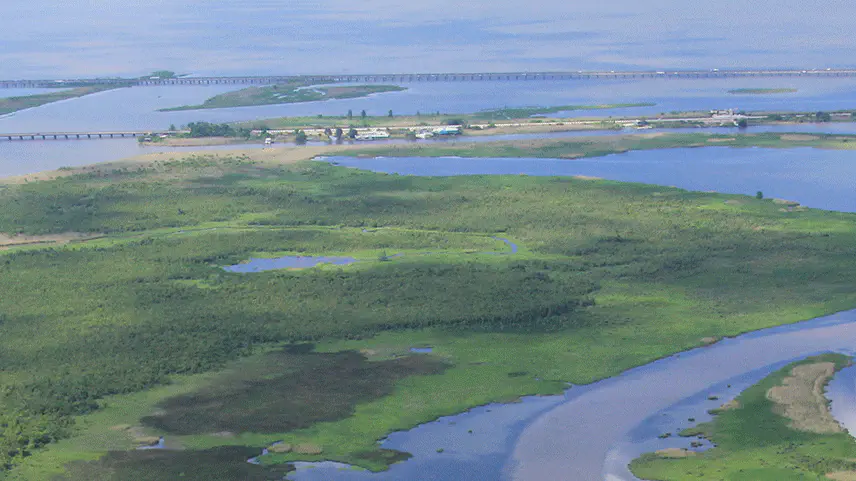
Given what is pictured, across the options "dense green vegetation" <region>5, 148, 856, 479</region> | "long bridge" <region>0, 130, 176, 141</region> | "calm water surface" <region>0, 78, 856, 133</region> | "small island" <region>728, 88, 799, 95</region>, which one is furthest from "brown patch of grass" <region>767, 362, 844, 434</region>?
"small island" <region>728, 88, 799, 95</region>

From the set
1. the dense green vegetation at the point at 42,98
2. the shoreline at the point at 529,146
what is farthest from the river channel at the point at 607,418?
the dense green vegetation at the point at 42,98

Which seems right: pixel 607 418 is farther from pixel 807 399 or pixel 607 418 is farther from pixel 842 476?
pixel 842 476

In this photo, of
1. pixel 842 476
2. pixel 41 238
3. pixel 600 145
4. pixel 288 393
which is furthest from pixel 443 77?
pixel 842 476

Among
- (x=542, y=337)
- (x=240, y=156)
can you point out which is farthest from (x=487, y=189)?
(x=542, y=337)

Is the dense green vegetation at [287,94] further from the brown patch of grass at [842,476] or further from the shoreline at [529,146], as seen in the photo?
the brown patch of grass at [842,476]

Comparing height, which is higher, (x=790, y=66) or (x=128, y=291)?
(x=790, y=66)

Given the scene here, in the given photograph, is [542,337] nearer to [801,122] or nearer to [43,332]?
[43,332]

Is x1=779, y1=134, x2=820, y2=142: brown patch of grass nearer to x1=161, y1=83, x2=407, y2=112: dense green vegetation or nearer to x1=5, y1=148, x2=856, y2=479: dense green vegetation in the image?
x1=5, y1=148, x2=856, y2=479: dense green vegetation
